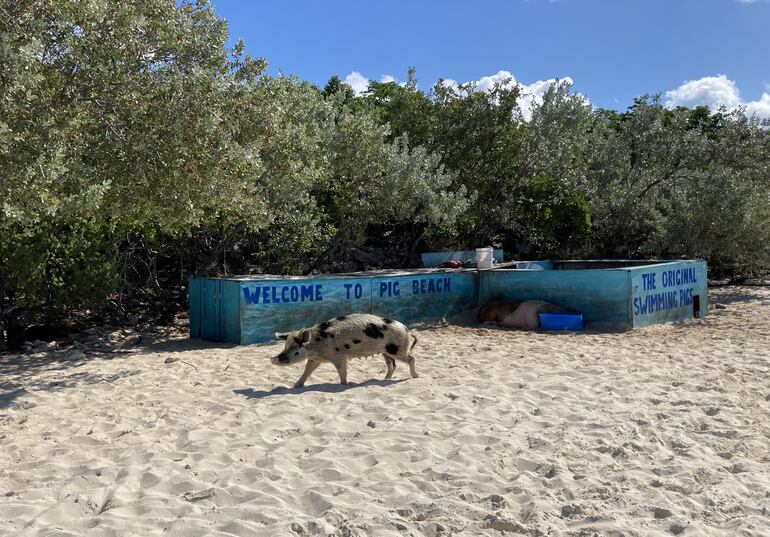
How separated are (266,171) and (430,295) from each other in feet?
12.5

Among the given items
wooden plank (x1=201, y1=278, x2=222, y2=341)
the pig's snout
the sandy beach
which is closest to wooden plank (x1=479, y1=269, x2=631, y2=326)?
the sandy beach

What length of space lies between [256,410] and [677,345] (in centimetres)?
675

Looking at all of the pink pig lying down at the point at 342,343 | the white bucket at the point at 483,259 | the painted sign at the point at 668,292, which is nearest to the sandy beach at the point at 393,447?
the pink pig lying down at the point at 342,343

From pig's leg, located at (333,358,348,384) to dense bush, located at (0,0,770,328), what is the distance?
118 inches

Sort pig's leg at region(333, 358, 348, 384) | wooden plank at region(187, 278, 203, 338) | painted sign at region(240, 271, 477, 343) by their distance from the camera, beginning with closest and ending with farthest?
pig's leg at region(333, 358, 348, 384) < painted sign at region(240, 271, 477, 343) < wooden plank at region(187, 278, 203, 338)

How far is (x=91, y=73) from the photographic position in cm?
796

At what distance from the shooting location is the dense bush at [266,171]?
7742 millimetres

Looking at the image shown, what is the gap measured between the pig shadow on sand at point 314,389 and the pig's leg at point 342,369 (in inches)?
2.4

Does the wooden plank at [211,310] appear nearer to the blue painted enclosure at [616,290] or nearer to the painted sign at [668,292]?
the blue painted enclosure at [616,290]

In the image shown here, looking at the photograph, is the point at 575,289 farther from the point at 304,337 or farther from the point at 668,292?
the point at 304,337

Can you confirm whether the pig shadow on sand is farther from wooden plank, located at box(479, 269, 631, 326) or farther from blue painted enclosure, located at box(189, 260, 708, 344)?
wooden plank, located at box(479, 269, 631, 326)

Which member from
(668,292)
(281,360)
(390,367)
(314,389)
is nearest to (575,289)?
(668,292)

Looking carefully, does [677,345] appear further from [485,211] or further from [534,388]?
[485,211]

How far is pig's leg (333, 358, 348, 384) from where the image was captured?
7.36m
